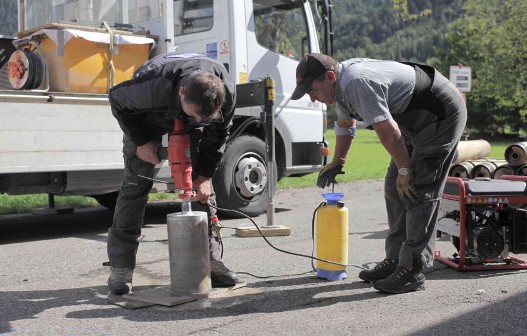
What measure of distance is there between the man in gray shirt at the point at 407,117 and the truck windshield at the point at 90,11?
404 cm

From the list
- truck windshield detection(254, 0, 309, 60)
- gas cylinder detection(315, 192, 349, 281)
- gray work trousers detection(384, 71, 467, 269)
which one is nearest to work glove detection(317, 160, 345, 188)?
gas cylinder detection(315, 192, 349, 281)

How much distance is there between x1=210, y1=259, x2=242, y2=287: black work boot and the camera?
449 cm

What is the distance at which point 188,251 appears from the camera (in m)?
4.13

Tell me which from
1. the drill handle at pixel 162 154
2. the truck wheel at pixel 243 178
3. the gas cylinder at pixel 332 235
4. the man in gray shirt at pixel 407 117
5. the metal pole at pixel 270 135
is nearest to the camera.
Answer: the man in gray shirt at pixel 407 117

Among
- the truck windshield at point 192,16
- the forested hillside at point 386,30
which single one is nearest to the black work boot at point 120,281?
the truck windshield at point 192,16

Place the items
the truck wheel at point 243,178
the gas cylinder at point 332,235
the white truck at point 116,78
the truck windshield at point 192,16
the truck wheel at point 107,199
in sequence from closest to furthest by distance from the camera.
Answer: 1. the gas cylinder at point 332,235
2. the white truck at point 116,78
3. the truck wheel at point 243,178
4. the truck windshield at point 192,16
5. the truck wheel at point 107,199

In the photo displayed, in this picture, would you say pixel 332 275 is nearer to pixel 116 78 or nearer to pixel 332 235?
pixel 332 235

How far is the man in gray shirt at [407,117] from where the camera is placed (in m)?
3.95

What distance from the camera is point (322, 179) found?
4.83 meters

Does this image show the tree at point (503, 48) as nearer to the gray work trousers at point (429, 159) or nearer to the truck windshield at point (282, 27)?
the truck windshield at point (282, 27)

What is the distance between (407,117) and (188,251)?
169 centimetres

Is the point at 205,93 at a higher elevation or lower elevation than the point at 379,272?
higher

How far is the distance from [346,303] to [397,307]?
32 cm

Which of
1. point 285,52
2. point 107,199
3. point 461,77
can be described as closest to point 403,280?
point 285,52
